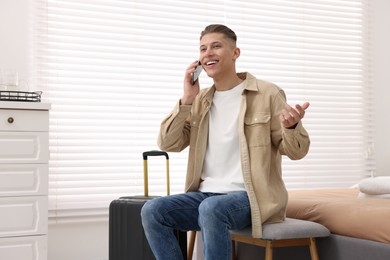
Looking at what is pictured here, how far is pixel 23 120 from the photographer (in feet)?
9.32

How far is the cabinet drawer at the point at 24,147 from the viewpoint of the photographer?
9.19 ft

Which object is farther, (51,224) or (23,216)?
(51,224)

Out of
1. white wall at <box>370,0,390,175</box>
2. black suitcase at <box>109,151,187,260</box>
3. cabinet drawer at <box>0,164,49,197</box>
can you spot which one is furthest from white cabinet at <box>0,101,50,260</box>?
white wall at <box>370,0,390,175</box>

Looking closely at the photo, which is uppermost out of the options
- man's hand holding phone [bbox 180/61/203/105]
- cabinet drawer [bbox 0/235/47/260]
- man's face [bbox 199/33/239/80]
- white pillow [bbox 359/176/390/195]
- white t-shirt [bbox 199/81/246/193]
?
man's face [bbox 199/33/239/80]

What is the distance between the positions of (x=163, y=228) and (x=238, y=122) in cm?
50

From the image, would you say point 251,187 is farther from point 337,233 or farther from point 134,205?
point 134,205

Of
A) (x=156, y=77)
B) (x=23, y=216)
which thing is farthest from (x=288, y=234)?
(x=156, y=77)

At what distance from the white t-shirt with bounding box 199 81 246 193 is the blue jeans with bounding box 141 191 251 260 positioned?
57mm

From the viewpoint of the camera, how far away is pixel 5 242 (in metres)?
2.79

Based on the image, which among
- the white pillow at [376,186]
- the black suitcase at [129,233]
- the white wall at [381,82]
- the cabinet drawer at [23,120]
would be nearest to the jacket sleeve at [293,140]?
the white pillow at [376,186]

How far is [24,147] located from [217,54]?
104 cm

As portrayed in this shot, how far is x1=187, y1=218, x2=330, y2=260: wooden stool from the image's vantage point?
2.23m

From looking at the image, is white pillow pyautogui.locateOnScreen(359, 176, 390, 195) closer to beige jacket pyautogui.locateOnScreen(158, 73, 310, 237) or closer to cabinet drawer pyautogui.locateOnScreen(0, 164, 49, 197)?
beige jacket pyautogui.locateOnScreen(158, 73, 310, 237)

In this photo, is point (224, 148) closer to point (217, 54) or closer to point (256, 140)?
point (256, 140)
